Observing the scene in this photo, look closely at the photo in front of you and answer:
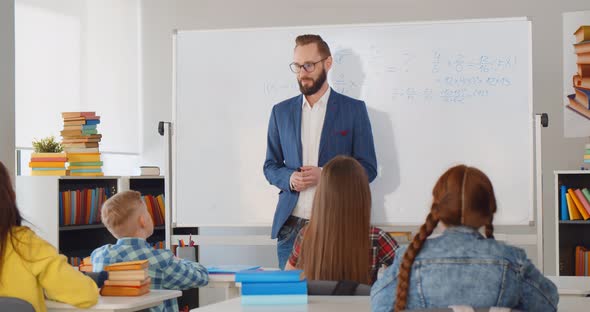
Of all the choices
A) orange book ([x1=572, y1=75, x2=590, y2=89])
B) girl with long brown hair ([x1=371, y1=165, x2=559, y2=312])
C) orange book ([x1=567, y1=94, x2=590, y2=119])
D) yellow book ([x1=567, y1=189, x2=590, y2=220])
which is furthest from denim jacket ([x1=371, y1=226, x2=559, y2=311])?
orange book ([x1=567, y1=94, x2=590, y2=119])

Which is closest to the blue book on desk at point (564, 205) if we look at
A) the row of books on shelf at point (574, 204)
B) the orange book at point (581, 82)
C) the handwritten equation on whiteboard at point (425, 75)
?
the row of books on shelf at point (574, 204)

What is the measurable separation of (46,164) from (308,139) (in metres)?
2.42

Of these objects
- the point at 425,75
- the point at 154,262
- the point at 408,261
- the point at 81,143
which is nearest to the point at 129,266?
the point at 154,262

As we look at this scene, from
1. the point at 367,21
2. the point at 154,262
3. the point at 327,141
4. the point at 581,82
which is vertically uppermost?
the point at 367,21

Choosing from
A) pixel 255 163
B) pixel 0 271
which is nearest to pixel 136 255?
pixel 0 271

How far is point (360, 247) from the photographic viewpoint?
10.5 ft

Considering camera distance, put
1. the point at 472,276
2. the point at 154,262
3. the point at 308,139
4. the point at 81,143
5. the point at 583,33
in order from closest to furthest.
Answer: the point at 472,276 → the point at 154,262 → the point at 308,139 → the point at 583,33 → the point at 81,143

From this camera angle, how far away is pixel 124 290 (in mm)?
3506

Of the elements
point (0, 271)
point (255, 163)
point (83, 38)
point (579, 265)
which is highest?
point (83, 38)

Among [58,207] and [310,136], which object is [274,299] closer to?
[310,136]

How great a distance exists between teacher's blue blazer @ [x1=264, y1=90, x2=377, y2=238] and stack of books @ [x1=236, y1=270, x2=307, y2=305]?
2.74 metres

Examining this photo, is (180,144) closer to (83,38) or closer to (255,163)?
(255,163)

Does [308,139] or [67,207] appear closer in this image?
[308,139]

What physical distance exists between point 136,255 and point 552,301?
7.42ft
